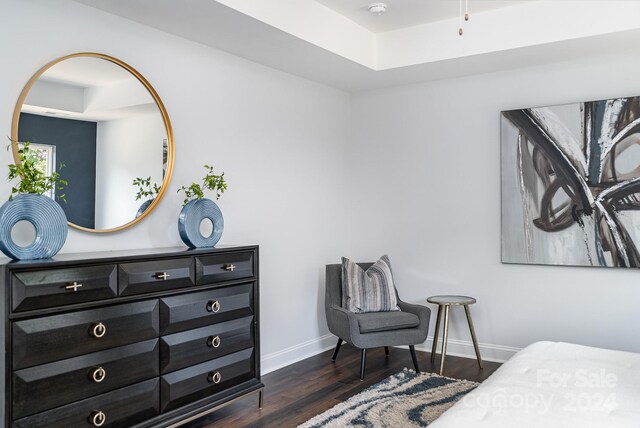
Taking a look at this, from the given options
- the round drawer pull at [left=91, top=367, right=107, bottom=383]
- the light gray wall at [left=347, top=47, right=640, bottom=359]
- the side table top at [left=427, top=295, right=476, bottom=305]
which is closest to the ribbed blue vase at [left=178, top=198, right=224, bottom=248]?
the round drawer pull at [left=91, top=367, right=107, bottom=383]

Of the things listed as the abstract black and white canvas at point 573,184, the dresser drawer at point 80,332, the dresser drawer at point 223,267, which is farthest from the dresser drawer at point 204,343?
the abstract black and white canvas at point 573,184

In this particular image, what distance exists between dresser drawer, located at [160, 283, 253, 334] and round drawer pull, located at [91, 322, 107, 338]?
341 mm

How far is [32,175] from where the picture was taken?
2566mm

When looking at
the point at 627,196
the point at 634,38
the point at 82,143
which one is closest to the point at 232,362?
the point at 82,143

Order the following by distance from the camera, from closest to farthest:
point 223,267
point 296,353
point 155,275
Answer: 1. point 155,275
2. point 223,267
3. point 296,353

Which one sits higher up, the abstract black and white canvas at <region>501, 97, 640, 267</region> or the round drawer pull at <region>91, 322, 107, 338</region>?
the abstract black and white canvas at <region>501, 97, 640, 267</region>

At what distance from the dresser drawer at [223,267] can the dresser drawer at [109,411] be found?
0.62 m

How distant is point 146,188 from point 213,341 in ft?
3.36

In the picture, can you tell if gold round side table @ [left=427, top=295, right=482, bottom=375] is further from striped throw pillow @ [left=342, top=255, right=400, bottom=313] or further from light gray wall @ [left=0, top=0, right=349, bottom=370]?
light gray wall @ [left=0, top=0, right=349, bottom=370]

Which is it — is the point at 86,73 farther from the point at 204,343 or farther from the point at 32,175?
the point at 204,343

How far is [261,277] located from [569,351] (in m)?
2.31

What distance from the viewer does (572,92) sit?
168 inches

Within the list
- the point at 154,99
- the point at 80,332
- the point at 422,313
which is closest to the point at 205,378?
the point at 80,332

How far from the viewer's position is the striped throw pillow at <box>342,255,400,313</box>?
4348 millimetres
